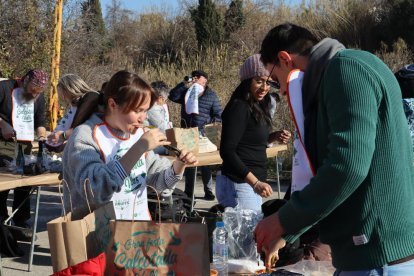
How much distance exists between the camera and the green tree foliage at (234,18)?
22.8 meters

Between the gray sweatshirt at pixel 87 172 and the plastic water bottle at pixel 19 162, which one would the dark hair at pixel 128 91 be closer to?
the gray sweatshirt at pixel 87 172

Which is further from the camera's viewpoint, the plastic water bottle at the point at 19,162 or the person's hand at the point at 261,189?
the plastic water bottle at the point at 19,162

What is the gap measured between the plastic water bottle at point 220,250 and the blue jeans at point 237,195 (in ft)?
3.36

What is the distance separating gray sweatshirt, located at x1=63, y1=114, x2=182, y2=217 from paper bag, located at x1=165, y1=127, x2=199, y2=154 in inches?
117

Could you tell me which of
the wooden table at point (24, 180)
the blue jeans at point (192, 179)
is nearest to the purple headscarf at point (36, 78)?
the wooden table at point (24, 180)

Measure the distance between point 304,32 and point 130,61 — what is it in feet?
71.7

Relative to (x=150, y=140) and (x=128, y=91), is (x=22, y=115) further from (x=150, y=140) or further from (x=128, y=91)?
(x=150, y=140)

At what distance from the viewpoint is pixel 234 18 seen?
23.0m

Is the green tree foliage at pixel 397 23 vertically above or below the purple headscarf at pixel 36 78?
above

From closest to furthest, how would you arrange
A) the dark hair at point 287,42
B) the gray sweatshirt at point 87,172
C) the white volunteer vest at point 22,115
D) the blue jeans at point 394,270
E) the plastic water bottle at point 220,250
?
the blue jeans at point 394,270 → the dark hair at point 287,42 → the gray sweatshirt at point 87,172 → the plastic water bottle at point 220,250 → the white volunteer vest at point 22,115

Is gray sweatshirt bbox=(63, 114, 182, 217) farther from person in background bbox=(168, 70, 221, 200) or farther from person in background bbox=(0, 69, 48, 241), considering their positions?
person in background bbox=(168, 70, 221, 200)

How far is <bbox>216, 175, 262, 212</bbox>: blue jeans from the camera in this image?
416cm

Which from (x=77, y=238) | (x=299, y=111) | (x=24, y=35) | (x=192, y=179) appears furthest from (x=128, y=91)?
(x=24, y=35)

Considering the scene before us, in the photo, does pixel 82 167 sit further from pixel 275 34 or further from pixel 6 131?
pixel 6 131
